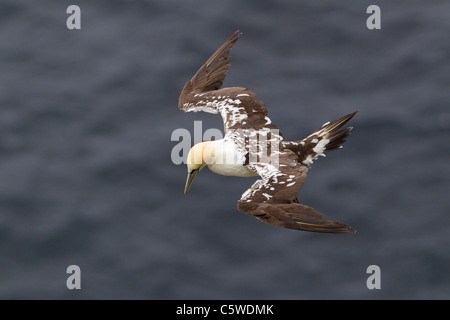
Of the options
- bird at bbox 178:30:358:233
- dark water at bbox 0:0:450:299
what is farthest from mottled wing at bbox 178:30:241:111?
dark water at bbox 0:0:450:299

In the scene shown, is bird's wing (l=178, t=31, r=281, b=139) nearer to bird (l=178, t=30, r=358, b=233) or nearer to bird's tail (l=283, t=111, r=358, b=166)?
bird (l=178, t=30, r=358, b=233)

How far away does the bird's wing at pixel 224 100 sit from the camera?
827 inches

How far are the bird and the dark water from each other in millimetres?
2462

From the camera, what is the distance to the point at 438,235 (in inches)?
894

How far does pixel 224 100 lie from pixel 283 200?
3.88m

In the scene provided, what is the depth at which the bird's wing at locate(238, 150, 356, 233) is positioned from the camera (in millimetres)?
17422

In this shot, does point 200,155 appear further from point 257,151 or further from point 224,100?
point 224,100

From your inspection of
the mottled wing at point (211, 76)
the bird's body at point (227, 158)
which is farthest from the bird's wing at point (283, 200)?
the mottled wing at point (211, 76)

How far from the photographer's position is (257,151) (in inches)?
789

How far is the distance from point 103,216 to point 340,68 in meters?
7.82

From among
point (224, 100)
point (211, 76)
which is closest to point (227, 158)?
point (224, 100)

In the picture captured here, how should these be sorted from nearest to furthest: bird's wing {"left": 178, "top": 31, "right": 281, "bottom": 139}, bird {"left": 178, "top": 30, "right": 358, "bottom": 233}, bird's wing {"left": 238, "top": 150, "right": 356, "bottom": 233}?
bird's wing {"left": 238, "top": 150, "right": 356, "bottom": 233}, bird {"left": 178, "top": 30, "right": 358, "bottom": 233}, bird's wing {"left": 178, "top": 31, "right": 281, "bottom": 139}

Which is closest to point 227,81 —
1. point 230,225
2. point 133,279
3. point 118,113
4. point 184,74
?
point 184,74

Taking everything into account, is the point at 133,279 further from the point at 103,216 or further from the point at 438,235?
the point at 438,235
